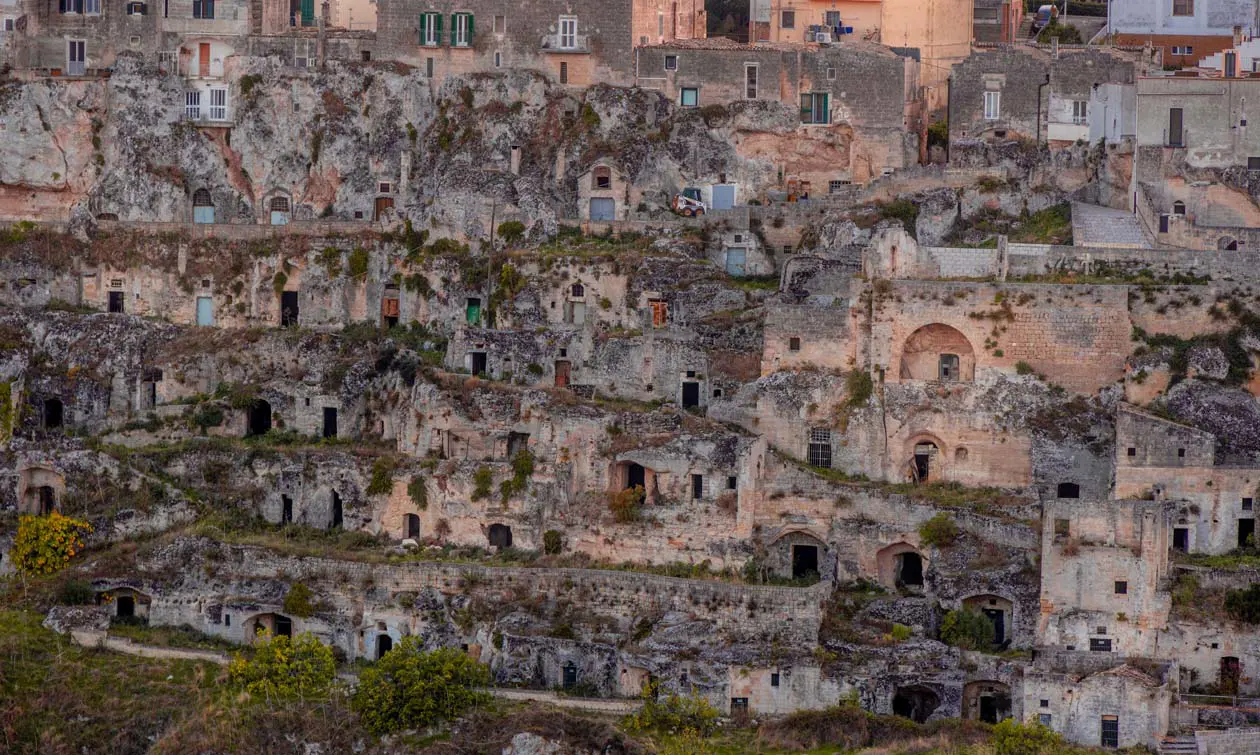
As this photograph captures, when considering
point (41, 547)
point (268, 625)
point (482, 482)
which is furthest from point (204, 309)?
point (268, 625)

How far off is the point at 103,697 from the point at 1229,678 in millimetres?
28930

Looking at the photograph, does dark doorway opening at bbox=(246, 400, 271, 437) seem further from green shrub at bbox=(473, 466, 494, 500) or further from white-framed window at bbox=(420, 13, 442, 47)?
white-framed window at bbox=(420, 13, 442, 47)

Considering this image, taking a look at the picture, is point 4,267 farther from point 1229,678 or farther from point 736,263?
point 1229,678

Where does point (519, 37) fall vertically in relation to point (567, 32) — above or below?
below

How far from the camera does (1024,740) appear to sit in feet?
230

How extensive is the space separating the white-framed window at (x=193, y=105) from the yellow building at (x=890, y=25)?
58.9 feet

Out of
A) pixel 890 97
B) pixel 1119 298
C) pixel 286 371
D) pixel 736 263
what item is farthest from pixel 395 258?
pixel 1119 298

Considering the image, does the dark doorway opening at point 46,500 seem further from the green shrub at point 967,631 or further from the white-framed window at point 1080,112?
the white-framed window at point 1080,112

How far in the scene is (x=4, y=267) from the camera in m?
91.4

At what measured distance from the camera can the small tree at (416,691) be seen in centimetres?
7388

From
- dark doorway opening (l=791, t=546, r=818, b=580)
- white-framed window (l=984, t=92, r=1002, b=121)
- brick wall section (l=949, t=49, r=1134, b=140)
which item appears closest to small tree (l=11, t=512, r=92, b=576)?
dark doorway opening (l=791, t=546, r=818, b=580)

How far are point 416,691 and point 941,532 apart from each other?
14618 millimetres

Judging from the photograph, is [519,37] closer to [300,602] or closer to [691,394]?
[691,394]

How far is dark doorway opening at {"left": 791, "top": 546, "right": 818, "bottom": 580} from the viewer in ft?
260
